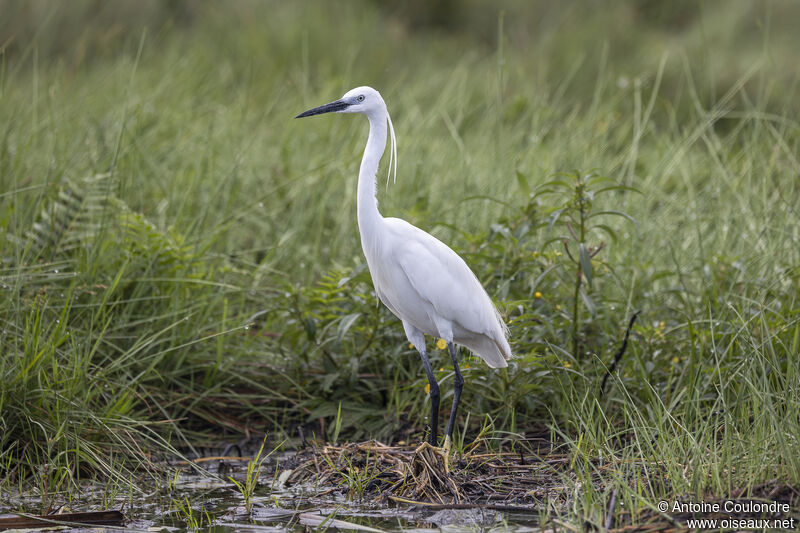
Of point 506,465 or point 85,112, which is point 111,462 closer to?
point 506,465

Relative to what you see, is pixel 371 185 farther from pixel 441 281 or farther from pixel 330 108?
pixel 441 281

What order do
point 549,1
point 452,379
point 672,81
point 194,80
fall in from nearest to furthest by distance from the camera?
point 452,379 < point 194,80 < point 672,81 < point 549,1

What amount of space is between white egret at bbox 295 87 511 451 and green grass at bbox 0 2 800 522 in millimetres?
225

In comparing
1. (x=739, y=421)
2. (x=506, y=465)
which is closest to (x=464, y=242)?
(x=506, y=465)

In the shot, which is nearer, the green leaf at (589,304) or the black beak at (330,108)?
the black beak at (330,108)

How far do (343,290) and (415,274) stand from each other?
0.81 meters

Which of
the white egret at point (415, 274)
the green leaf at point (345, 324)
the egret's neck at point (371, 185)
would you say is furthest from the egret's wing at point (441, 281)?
the green leaf at point (345, 324)

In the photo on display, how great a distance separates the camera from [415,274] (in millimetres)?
3713

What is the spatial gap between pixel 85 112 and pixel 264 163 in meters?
1.33

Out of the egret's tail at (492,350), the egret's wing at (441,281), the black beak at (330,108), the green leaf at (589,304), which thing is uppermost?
the black beak at (330,108)

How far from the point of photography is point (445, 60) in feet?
34.1

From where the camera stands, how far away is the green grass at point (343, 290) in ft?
11.4

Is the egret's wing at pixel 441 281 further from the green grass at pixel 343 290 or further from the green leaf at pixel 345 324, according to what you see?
the green leaf at pixel 345 324

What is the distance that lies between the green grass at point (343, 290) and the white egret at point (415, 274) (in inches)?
8.8
